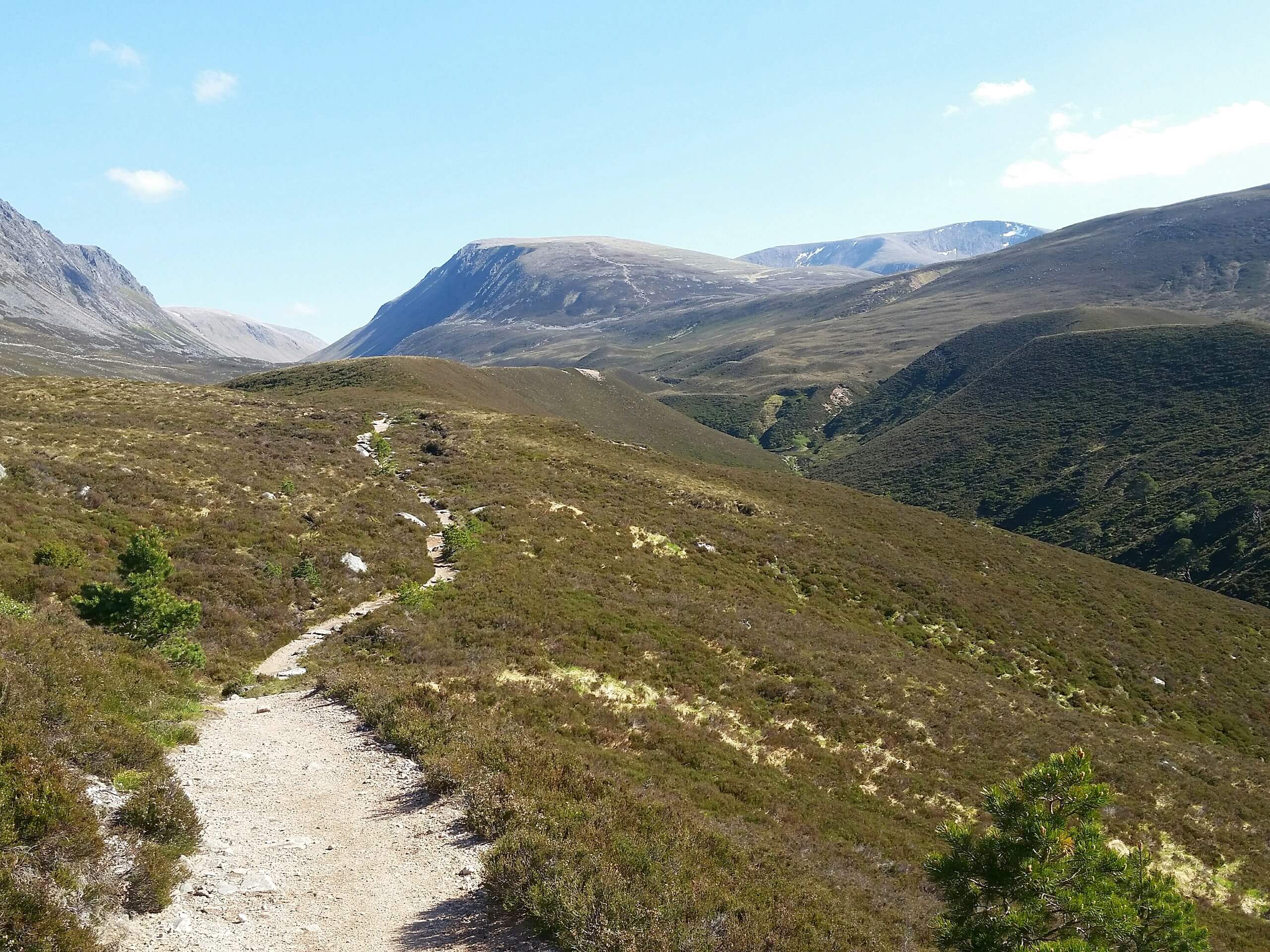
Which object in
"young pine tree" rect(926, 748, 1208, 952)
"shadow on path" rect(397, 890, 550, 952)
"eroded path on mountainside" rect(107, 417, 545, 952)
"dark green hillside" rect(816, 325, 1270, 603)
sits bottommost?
"dark green hillside" rect(816, 325, 1270, 603)

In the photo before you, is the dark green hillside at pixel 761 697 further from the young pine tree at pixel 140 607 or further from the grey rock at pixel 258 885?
the young pine tree at pixel 140 607

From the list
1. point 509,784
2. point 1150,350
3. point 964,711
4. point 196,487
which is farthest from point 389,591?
point 1150,350

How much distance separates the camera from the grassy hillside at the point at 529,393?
82125mm

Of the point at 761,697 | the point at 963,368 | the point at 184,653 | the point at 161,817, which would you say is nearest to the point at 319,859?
the point at 161,817

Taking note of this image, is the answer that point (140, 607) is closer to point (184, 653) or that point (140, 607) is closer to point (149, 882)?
point (184, 653)

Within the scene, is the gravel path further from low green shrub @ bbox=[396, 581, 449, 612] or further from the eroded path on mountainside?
low green shrub @ bbox=[396, 581, 449, 612]

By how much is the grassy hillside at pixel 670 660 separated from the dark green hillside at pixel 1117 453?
34.3 meters

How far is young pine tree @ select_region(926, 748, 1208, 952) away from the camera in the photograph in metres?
7.70

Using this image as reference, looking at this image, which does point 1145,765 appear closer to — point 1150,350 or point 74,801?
point 74,801

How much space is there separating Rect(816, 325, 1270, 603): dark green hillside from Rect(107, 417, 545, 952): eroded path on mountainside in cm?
8782

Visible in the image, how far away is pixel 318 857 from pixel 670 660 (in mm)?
14807

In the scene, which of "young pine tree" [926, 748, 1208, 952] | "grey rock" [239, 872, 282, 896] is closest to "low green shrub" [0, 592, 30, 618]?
"grey rock" [239, 872, 282, 896]

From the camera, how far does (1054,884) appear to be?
8.24 meters

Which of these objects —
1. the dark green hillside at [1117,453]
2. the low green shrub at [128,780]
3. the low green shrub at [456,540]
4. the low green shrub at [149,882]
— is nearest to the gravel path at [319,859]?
the low green shrub at [149,882]
